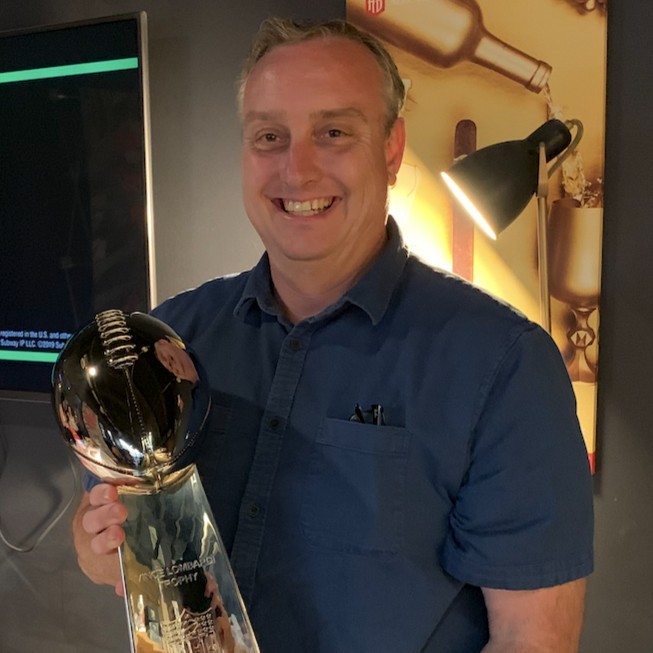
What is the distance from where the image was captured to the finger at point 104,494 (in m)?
0.86

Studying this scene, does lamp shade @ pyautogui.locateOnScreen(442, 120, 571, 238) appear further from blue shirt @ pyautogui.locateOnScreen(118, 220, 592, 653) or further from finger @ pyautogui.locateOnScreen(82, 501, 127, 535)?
finger @ pyautogui.locateOnScreen(82, 501, 127, 535)

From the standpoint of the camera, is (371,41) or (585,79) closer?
(371,41)

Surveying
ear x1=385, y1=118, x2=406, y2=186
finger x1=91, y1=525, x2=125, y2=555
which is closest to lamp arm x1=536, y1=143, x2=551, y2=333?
ear x1=385, y1=118, x2=406, y2=186

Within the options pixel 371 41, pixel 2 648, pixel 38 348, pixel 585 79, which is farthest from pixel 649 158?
pixel 2 648

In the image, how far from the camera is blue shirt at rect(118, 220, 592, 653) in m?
0.86

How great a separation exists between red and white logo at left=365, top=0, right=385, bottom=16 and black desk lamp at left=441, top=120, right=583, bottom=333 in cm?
39

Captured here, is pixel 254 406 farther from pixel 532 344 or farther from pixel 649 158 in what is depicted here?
pixel 649 158

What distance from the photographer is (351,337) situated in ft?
3.22

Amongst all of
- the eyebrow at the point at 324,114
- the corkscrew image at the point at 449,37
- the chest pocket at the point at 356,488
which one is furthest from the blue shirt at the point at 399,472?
the corkscrew image at the point at 449,37

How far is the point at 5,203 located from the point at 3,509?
2.96ft

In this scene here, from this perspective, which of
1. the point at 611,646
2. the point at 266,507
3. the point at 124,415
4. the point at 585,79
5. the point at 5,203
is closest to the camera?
the point at 124,415

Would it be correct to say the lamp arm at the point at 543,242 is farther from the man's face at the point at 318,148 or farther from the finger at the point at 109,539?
the finger at the point at 109,539

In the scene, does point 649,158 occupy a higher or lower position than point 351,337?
higher

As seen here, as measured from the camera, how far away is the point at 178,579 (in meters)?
0.85
